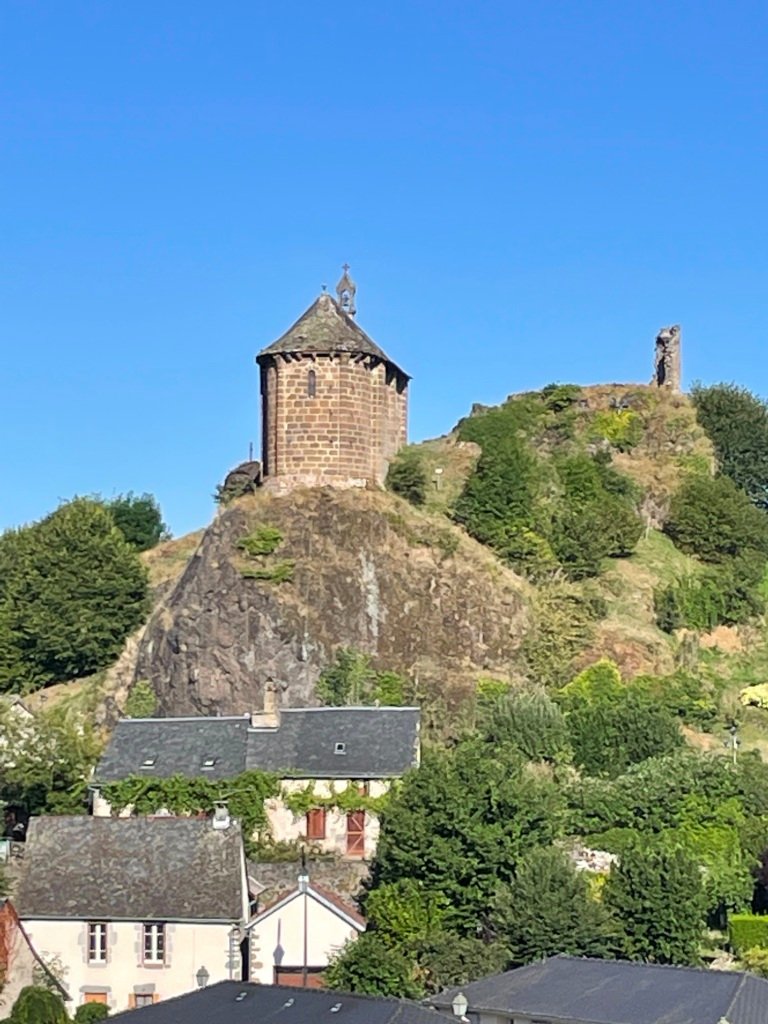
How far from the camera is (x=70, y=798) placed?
50688mm

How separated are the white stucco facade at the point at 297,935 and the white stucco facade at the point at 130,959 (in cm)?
62

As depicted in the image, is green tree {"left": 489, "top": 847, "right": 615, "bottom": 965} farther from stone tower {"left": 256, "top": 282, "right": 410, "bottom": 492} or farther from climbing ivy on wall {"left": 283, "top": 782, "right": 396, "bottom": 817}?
stone tower {"left": 256, "top": 282, "right": 410, "bottom": 492}

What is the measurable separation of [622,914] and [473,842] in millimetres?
4327

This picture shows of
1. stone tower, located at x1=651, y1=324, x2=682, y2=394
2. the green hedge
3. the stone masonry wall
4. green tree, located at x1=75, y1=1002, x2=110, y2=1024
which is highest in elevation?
stone tower, located at x1=651, y1=324, x2=682, y2=394

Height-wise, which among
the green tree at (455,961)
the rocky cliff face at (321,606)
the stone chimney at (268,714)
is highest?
the rocky cliff face at (321,606)

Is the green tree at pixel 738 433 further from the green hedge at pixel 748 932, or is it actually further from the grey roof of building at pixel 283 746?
the green hedge at pixel 748 932

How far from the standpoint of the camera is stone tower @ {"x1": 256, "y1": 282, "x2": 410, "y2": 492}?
195 ft

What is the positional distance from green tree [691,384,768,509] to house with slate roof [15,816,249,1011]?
34382mm

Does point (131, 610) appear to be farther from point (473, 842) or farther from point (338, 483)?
point (473, 842)

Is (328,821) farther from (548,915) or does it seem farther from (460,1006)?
(460,1006)

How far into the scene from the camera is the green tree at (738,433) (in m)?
70.9

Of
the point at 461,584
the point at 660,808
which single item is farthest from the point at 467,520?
the point at 660,808

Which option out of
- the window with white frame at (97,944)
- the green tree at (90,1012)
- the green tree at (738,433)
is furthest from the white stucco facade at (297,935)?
the green tree at (738,433)

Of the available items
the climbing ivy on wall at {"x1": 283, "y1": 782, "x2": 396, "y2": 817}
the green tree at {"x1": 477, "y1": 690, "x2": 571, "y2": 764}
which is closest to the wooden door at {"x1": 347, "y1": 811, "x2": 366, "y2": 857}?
the climbing ivy on wall at {"x1": 283, "y1": 782, "x2": 396, "y2": 817}
